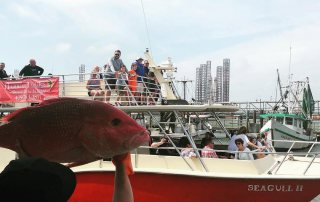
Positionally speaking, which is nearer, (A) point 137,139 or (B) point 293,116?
(A) point 137,139

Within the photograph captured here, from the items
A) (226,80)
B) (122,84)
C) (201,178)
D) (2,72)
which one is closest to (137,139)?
(201,178)

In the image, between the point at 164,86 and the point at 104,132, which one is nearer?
the point at 104,132

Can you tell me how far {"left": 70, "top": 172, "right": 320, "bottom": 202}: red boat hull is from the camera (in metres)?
7.61

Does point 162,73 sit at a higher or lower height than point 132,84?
higher

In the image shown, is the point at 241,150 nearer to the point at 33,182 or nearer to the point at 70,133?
the point at 70,133

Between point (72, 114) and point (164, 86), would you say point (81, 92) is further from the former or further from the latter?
point (72, 114)

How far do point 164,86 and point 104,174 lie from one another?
3.47 m

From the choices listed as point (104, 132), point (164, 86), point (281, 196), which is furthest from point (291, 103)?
point (104, 132)

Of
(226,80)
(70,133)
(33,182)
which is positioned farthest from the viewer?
(226,80)

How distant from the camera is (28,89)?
9.69 metres

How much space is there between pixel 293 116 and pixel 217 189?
1079 inches

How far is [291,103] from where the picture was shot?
126 feet

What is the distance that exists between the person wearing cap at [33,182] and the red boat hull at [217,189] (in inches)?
254

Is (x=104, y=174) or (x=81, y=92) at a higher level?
(x=81, y=92)
